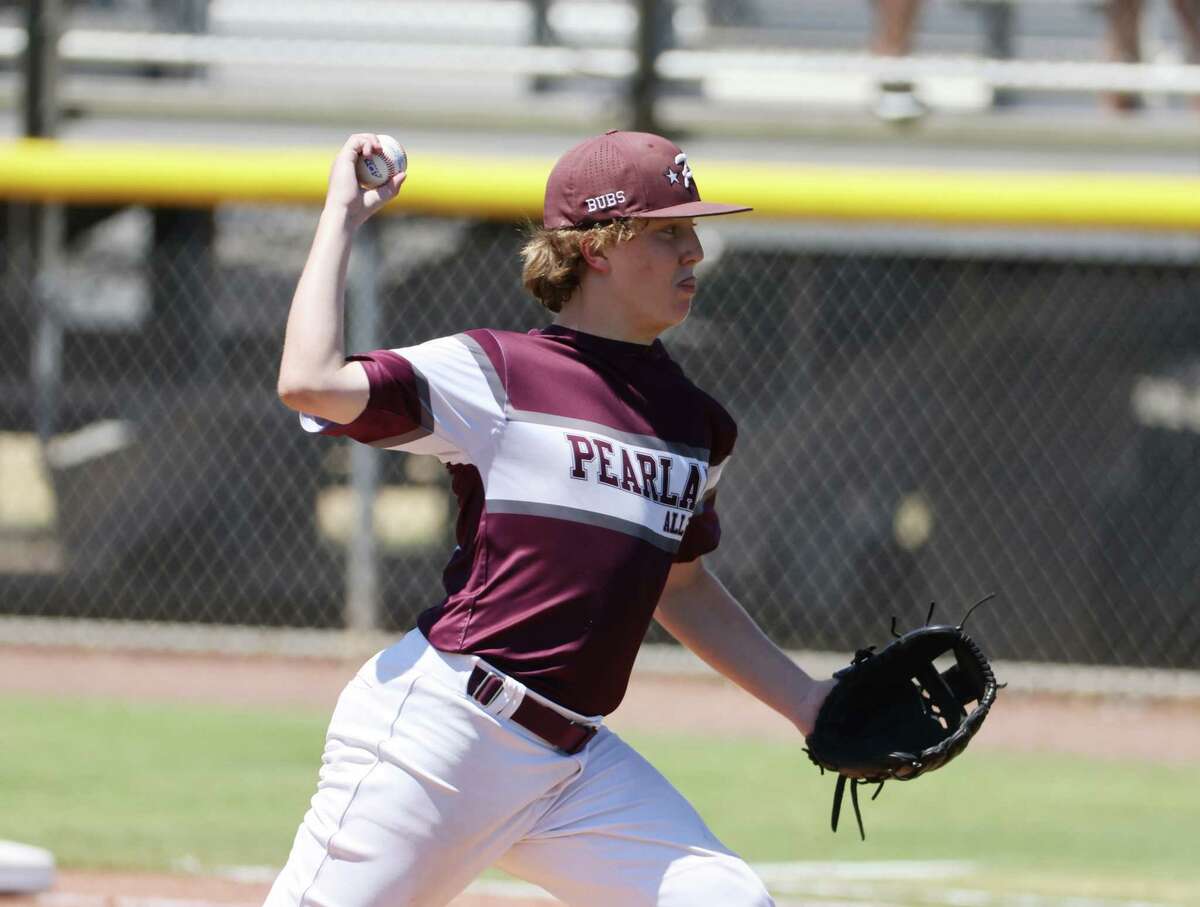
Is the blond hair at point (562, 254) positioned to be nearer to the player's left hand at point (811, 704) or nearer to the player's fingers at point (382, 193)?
the player's fingers at point (382, 193)

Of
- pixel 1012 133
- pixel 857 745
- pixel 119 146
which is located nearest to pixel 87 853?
pixel 857 745

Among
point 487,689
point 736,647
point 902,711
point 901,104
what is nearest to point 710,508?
point 736,647

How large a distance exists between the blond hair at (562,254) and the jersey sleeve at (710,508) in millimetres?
324

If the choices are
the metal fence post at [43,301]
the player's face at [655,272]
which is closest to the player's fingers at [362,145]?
the player's face at [655,272]

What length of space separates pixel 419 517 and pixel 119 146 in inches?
108

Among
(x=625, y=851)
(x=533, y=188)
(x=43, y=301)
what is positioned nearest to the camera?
(x=625, y=851)

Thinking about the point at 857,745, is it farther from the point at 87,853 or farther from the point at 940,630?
the point at 87,853

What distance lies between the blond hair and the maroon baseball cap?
0.05 feet

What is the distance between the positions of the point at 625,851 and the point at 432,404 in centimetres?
75

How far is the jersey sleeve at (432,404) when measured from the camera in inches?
103

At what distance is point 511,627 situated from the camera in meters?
2.70

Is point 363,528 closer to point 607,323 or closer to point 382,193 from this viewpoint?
point 607,323

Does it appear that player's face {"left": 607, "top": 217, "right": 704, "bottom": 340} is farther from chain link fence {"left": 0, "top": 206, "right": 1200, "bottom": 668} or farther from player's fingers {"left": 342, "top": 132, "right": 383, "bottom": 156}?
chain link fence {"left": 0, "top": 206, "right": 1200, "bottom": 668}

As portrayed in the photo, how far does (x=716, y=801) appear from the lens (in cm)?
630
